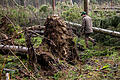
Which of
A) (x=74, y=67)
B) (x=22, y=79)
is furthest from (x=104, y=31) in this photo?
(x=22, y=79)

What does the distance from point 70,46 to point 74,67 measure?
0.92 meters

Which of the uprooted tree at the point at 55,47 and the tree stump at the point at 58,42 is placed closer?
the uprooted tree at the point at 55,47

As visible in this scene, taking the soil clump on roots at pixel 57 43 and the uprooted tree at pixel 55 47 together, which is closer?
the uprooted tree at pixel 55 47

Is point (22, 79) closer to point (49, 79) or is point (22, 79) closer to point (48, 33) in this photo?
point (49, 79)

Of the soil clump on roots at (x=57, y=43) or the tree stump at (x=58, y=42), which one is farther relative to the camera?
the tree stump at (x=58, y=42)

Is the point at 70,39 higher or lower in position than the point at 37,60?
higher

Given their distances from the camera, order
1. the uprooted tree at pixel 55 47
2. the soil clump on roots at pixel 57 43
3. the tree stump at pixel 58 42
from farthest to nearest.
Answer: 1. the tree stump at pixel 58 42
2. the soil clump on roots at pixel 57 43
3. the uprooted tree at pixel 55 47

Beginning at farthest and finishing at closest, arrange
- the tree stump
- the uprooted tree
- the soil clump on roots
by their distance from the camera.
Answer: the tree stump < the soil clump on roots < the uprooted tree

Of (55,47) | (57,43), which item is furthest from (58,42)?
(55,47)

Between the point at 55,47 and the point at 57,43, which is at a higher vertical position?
the point at 57,43

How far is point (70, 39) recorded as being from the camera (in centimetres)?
611

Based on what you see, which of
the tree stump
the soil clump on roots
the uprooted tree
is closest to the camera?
the uprooted tree

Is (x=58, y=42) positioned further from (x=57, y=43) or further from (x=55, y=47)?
(x=55, y=47)

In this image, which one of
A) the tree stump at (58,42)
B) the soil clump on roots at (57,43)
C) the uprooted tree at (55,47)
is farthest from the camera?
the tree stump at (58,42)
